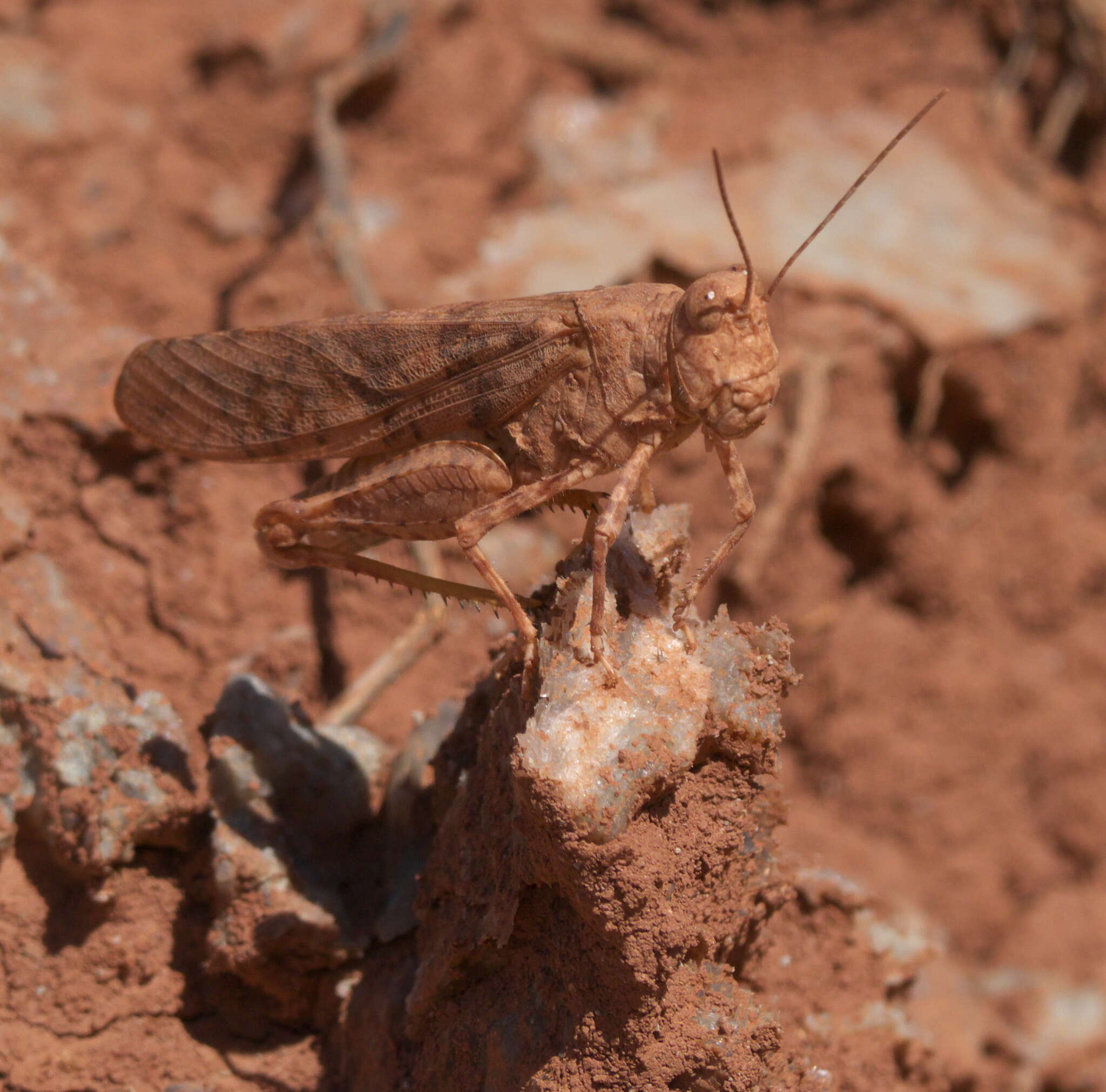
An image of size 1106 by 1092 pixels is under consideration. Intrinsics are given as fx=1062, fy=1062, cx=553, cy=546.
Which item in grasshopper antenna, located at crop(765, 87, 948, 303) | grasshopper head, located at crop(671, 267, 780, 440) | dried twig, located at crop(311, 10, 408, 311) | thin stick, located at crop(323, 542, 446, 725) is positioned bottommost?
thin stick, located at crop(323, 542, 446, 725)

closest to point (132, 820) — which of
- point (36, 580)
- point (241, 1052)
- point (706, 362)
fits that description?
point (241, 1052)

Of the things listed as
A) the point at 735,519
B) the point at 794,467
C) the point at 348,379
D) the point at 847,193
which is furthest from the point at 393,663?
the point at 794,467

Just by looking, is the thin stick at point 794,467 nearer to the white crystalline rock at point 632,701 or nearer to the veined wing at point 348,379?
the veined wing at point 348,379

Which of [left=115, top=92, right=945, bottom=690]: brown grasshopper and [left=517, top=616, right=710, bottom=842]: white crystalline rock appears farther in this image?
[left=115, top=92, right=945, bottom=690]: brown grasshopper

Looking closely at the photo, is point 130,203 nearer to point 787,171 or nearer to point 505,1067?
point 787,171

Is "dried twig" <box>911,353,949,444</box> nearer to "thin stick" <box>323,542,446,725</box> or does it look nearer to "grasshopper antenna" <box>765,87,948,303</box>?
"grasshopper antenna" <box>765,87,948,303</box>

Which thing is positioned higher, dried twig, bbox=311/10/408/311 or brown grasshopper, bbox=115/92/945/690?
dried twig, bbox=311/10/408/311

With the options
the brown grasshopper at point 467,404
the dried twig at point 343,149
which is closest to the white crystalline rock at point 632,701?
the brown grasshopper at point 467,404

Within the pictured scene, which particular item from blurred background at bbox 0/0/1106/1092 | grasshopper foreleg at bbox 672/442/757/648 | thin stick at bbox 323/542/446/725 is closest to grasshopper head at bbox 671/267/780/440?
grasshopper foreleg at bbox 672/442/757/648
